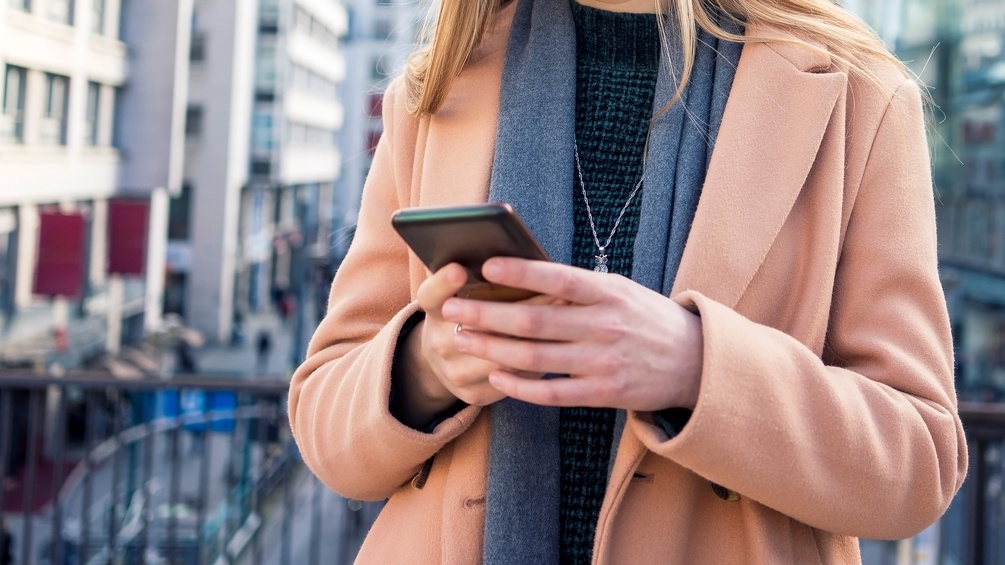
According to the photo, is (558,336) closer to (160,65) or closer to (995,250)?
(160,65)

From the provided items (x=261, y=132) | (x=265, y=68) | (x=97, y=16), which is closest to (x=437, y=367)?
(x=97, y=16)

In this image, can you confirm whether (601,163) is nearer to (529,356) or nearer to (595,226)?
(595,226)

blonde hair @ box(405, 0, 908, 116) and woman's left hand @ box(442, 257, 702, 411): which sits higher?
blonde hair @ box(405, 0, 908, 116)

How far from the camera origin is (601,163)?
1.58m

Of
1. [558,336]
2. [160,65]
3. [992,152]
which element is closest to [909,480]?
[558,336]

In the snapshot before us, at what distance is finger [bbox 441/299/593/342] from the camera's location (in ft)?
3.45

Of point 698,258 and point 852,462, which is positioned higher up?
point 698,258

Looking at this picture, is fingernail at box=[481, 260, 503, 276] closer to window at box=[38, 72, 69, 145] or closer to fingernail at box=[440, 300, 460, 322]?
fingernail at box=[440, 300, 460, 322]

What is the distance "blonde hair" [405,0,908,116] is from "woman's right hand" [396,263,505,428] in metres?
0.47

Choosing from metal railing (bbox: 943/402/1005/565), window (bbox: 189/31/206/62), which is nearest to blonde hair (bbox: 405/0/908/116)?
metal railing (bbox: 943/402/1005/565)

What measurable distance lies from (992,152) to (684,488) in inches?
960

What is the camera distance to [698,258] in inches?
52.8

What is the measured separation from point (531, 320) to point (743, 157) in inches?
20.2

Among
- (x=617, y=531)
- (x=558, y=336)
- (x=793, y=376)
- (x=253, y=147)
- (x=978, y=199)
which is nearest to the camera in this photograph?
(x=558, y=336)
